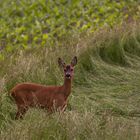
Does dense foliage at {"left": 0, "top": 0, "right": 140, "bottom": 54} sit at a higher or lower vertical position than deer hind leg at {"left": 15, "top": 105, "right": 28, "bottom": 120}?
higher

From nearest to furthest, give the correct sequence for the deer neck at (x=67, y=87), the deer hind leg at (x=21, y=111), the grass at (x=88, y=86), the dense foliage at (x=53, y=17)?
the grass at (x=88, y=86) < the deer hind leg at (x=21, y=111) < the deer neck at (x=67, y=87) < the dense foliage at (x=53, y=17)

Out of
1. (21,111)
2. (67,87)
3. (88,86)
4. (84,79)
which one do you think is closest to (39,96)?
(21,111)

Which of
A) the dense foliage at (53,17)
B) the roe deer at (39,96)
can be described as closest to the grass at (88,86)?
the roe deer at (39,96)

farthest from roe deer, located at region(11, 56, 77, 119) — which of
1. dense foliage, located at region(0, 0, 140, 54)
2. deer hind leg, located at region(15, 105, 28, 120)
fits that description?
dense foliage, located at region(0, 0, 140, 54)

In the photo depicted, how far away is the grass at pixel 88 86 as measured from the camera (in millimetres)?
7375

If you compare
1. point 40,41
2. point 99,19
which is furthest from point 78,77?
point 99,19

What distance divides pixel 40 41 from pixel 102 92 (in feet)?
19.2

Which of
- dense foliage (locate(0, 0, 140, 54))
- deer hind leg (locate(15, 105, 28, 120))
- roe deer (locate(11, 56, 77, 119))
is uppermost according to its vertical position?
dense foliage (locate(0, 0, 140, 54))

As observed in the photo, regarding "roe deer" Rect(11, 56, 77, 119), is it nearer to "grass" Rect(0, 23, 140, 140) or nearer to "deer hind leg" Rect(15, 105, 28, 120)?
"deer hind leg" Rect(15, 105, 28, 120)

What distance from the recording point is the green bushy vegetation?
24.3ft

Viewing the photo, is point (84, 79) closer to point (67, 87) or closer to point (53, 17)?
point (67, 87)

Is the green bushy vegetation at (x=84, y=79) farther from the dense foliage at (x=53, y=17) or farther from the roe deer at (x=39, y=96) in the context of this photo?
the roe deer at (x=39, y=96)

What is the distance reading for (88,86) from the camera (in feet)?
35.8

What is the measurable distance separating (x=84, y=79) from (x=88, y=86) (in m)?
0.30
